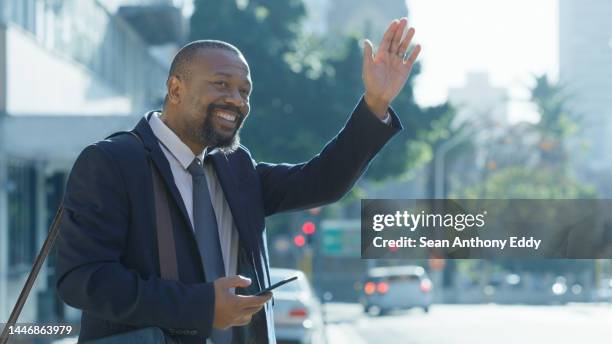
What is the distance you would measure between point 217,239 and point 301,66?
98.0ft

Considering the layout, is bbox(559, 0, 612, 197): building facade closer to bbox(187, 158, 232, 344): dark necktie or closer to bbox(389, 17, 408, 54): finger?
bbox(389, 17, 408, 54): finger

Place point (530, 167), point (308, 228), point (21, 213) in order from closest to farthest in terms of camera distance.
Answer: point (21, 213), point (308, 228), point (530, 167)

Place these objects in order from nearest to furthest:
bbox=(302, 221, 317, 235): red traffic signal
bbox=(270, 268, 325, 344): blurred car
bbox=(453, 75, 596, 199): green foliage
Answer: bbox=(270, 268, 325, 344): blurred car, bbox=(302, 221, 317, 235): red traffic signal, bbox=(453, 75, 596, 199): green foliage

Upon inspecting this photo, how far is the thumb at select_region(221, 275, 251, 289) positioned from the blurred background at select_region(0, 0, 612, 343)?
3442 mm

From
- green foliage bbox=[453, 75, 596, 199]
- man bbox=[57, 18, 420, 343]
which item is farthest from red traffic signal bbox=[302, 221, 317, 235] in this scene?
man bbox=[57, 18, 420, 343]

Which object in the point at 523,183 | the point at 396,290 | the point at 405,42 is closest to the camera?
the point at 405,42

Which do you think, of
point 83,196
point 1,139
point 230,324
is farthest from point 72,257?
point 1,139

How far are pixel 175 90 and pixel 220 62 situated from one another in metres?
0.13

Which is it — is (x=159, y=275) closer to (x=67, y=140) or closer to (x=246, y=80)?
(x=246, y=80)

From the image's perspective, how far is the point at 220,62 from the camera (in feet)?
8.71

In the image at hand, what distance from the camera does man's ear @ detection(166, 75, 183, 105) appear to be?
2.71 metres

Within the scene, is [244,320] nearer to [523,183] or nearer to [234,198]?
[234,198]

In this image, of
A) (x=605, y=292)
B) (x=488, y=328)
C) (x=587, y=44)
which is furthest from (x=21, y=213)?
(x=587, y=44)

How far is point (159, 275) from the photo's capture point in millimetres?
2523
